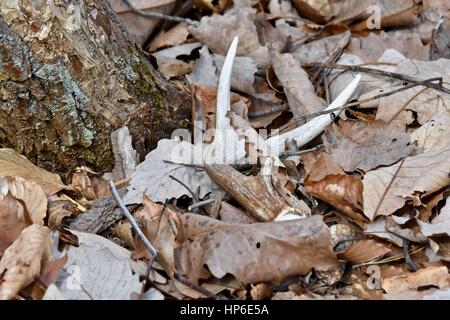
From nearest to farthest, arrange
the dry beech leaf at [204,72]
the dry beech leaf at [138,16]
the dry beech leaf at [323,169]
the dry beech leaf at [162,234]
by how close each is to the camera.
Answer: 1. the dry beech leaf at [162,234]
2. the dry beech leaf at [323,169]
3. the dry beech leaf at [204,72]
4. the dry beech leaf at [138,16]

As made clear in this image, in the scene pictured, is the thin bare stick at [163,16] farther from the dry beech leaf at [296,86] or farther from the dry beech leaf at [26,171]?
the dry beech leaf at [26,171]

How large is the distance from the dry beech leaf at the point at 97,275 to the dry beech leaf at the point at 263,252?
229 mm

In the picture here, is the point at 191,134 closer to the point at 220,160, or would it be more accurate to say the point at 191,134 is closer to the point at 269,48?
the point at 220,160

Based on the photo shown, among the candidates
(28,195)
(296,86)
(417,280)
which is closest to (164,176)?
(28,195)

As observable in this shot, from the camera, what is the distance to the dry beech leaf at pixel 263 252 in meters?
2.19

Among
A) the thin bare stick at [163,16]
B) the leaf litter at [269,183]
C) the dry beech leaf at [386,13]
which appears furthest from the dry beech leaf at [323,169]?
the thin bare stick at [163,16]

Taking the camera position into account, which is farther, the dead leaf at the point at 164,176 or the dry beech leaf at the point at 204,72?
the dry beech leaf at the point at 204,72

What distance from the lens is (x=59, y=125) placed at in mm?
2732

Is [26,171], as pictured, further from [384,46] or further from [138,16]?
[384,46]

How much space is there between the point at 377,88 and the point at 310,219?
119 centimetres

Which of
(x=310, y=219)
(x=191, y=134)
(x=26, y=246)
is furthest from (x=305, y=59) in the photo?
(x=26, y=246)

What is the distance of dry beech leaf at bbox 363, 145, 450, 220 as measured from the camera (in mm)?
2459

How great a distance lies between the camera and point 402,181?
253 cm
